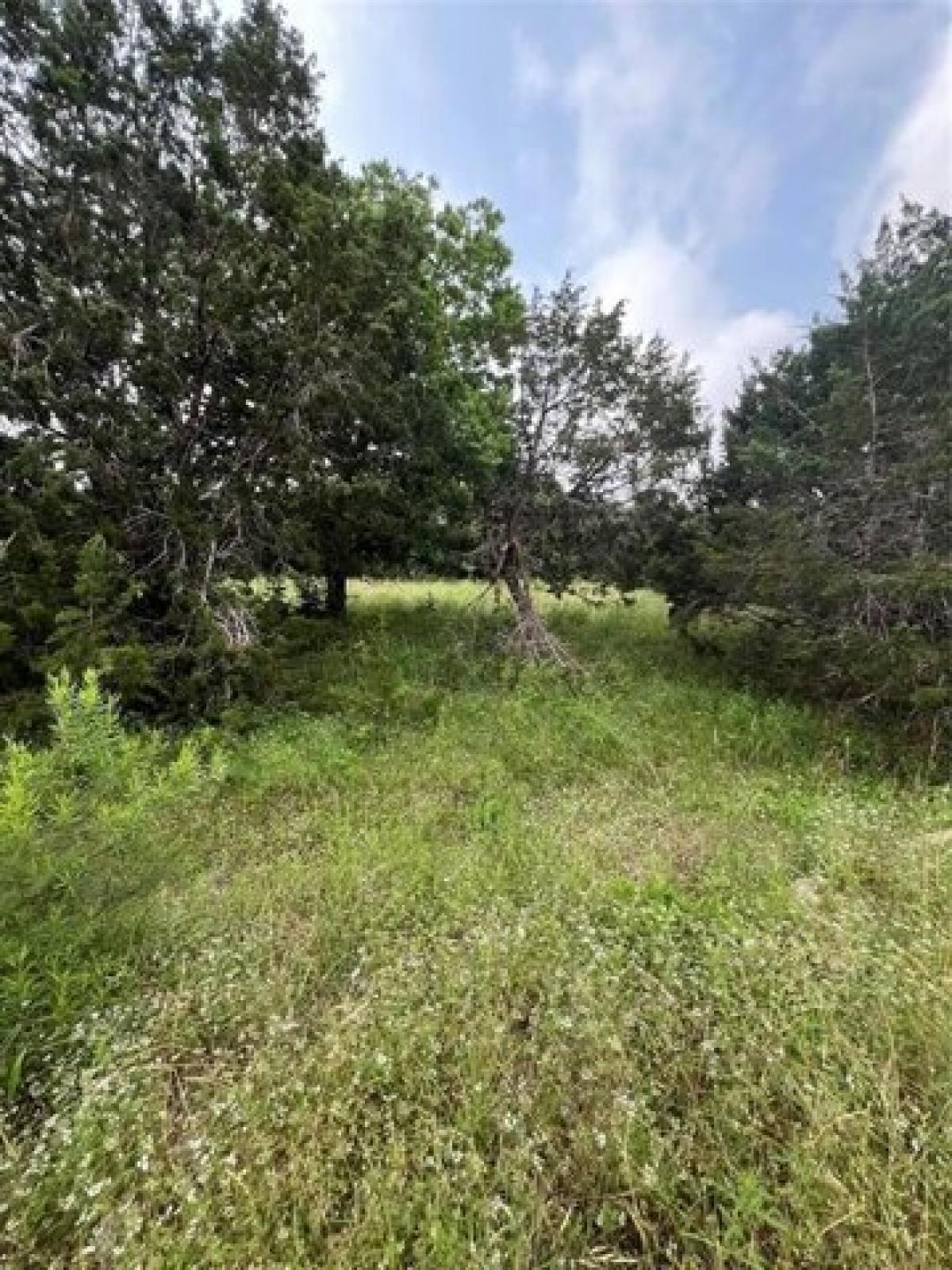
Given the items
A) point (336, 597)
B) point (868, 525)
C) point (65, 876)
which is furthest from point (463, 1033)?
point (336, 597)

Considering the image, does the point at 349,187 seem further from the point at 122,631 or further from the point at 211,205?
the point at 122,631

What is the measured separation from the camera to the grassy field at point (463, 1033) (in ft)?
5.28

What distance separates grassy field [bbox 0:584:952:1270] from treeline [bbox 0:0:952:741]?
256 centimetres

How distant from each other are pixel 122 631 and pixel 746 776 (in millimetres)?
6114

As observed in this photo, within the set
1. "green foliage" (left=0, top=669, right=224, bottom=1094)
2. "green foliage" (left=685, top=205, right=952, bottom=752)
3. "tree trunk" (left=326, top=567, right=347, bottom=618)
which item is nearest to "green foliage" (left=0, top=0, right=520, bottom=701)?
"green foliage" (left=0, top=669, right=224, bottom=1094)

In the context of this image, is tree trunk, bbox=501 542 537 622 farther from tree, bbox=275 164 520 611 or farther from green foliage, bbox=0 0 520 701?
green foliage, bbox=0 0 520 701

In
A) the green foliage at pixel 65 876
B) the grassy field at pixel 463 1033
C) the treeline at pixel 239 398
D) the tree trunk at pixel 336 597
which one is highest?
the treeline at pixel 239 398

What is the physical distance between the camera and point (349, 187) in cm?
860

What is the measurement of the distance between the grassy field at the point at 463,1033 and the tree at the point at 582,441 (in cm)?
699

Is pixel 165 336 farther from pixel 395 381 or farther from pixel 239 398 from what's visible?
pixel 395 381

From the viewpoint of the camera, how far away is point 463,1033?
2.17 metres

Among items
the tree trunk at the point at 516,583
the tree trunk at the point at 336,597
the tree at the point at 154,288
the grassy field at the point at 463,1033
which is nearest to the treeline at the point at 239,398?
the tree at the point at 154,288

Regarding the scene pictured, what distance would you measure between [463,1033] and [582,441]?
9808 millimetres

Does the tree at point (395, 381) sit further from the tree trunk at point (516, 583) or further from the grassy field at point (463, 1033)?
the grassy field at point (463, 1033)
